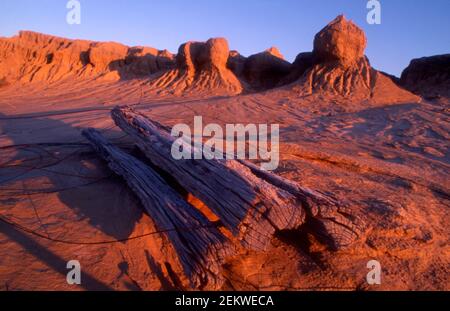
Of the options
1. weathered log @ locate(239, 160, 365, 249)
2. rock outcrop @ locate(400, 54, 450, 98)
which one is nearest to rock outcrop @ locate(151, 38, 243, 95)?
rock outcrop @ locate(400, 54, 450, 98)

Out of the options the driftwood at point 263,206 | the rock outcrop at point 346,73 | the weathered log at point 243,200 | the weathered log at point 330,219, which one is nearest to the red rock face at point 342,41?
the rock outcrop at point 346,73

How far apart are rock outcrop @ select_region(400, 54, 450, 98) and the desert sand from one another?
0.58 feet

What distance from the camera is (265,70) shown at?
13.6 metres

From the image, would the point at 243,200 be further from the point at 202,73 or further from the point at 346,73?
the point at 202,73

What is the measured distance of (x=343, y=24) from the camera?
30.1ft

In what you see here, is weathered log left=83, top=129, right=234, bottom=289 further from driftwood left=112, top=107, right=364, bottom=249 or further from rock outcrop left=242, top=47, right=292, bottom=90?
rock outcrop left=242, top=47, right=292, bottom=90

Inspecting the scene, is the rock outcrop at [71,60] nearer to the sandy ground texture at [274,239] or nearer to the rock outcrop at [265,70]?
the rock outcrop at [265,70]

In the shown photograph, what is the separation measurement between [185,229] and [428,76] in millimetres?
14128

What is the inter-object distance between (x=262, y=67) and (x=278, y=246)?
40.0 feet

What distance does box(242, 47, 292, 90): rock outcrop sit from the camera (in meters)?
13.5

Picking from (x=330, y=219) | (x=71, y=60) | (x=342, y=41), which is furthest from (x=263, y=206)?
(x=71, y=60)

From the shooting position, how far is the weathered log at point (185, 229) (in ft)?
6.19
